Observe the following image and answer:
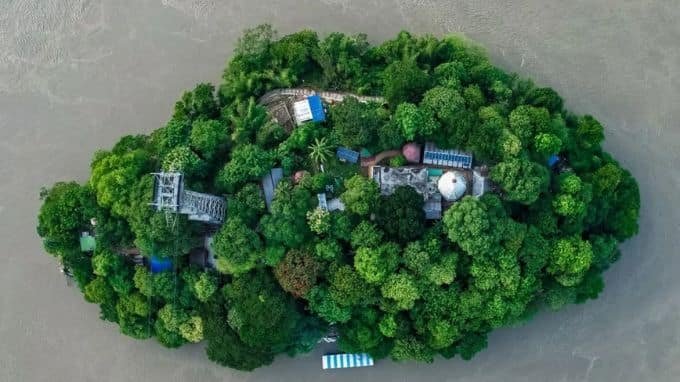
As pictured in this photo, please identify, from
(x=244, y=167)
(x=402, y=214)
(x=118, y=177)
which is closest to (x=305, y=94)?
(x=244, y=167)

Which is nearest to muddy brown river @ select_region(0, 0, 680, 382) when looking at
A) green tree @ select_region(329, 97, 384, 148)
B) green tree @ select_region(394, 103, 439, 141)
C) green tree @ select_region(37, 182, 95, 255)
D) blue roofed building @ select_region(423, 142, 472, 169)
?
green tree @ select_region(37, 182, 95, 255)

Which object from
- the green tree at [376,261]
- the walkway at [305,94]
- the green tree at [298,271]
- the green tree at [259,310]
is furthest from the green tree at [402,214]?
the walkway at [305,94]

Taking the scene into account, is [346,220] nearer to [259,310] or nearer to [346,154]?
[346,154]

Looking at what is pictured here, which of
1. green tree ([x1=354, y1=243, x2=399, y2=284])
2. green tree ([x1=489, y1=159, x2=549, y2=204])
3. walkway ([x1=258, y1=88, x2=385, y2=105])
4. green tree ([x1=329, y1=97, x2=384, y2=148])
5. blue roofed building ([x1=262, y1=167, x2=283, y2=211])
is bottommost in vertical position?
green tree ([x1=354, y1=243, x2=399, y2=284])

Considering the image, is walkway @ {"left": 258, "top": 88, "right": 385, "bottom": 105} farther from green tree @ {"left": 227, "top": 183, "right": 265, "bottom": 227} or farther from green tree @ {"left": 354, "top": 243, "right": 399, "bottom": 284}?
green tree @ {"left": 354, "top": 243, "right": 399, "bottom": 284}

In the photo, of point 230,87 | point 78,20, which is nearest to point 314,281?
point 230,87

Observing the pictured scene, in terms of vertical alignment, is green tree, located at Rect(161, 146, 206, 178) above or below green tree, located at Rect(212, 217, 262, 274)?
above

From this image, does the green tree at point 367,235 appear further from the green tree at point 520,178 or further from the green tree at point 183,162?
the green tree at point 183,162
